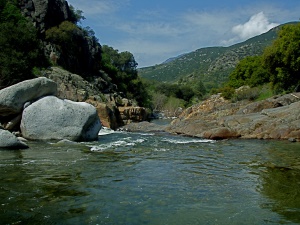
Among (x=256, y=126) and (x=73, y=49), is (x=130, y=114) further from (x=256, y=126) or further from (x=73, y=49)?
(x=256, y=126)

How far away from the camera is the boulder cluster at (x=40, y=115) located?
20250mm

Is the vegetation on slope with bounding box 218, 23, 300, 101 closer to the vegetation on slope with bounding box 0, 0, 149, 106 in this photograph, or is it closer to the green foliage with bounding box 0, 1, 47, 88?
the vegetation on slope with bounding box 0, 0, 149, 106

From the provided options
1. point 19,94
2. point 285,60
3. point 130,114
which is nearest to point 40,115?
point 19,94

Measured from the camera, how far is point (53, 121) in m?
20.3

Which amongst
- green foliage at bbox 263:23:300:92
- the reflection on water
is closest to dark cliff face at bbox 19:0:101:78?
green foliage at bbox 263:23:300:92

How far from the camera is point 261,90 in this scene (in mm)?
46688

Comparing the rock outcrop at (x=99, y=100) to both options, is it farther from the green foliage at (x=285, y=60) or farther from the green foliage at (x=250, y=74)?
the green foliage at (x=250, y=74)

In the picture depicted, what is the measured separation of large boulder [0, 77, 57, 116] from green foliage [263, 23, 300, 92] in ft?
94.7

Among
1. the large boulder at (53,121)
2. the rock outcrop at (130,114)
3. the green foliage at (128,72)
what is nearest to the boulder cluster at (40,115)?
the large boulder at (53,121)

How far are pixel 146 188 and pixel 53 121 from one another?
1257 centimetres

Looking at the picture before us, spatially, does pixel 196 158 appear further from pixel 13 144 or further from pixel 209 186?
pixel 13 144

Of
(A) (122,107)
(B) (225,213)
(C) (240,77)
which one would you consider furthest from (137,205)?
(C) (240,77)

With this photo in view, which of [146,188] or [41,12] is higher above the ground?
[41,12]

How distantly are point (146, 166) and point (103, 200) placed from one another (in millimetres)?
4781
